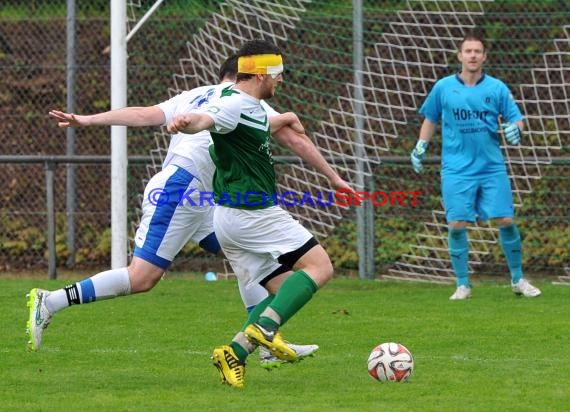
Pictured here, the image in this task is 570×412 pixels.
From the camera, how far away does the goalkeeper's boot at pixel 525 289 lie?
408 inches

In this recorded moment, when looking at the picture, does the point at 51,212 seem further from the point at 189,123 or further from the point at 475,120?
the point at 189,123

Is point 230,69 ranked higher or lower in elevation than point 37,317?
higher

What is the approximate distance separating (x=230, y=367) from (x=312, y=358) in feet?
3.66

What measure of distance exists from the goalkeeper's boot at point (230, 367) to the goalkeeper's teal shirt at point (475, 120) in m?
4.58

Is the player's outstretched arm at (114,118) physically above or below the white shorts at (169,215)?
above

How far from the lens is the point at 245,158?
632 centimetres

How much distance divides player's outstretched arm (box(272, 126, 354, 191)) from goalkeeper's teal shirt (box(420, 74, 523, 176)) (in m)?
3.71

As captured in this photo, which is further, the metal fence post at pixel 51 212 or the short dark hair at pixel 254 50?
the metal fence post at pixel 51 212

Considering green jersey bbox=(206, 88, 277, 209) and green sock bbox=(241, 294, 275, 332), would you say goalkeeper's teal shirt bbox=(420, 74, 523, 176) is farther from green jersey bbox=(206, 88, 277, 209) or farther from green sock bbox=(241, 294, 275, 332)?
green jersey bbox=(206, 88, 277, 209)

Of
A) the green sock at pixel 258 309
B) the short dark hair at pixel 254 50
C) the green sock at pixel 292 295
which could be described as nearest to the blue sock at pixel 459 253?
the green sock at pixel 258 309

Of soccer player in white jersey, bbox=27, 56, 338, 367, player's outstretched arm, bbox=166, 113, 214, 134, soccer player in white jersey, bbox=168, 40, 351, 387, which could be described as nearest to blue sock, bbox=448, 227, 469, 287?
soccer player in white jersey, bbox=27, 56, 338, 367

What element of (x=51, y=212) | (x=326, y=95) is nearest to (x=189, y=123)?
(x=51, y=212)

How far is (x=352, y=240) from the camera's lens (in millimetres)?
13109

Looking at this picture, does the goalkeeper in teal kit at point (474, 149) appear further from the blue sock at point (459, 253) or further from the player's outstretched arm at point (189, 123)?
the player's outstretched arm at point (189, 123)
